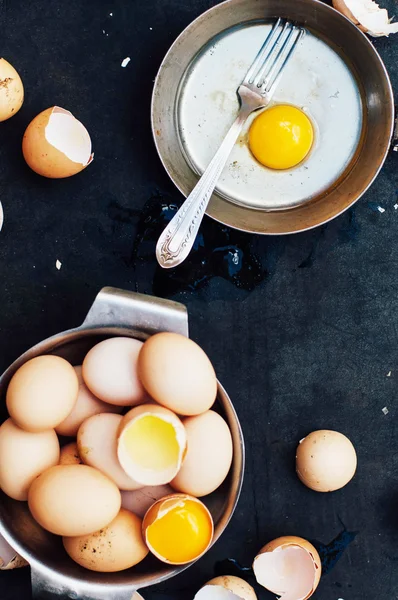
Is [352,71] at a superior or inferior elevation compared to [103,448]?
superior

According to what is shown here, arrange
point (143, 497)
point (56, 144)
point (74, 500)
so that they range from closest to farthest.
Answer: point (74, 500), point (143, 497), point (56, 144)

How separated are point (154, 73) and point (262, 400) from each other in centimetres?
61

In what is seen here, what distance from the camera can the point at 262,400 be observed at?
1.23m

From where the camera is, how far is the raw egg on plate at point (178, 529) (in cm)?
97

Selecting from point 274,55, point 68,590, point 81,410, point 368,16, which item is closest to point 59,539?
point 68,590

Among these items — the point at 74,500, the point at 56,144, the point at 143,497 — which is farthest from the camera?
the point at 56,144

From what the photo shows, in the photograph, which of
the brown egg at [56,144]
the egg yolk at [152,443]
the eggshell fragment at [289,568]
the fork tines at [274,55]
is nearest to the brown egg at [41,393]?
the egg yolk at [152,443]

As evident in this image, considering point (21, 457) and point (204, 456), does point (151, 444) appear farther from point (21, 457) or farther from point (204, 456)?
point (21, 457)

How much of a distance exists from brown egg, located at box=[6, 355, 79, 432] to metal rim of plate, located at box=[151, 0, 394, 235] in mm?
375

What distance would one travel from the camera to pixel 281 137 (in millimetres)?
1175

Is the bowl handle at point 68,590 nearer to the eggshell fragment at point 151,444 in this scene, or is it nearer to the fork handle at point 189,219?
the eggshell fragment at point 151,444

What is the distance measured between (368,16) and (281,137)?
0.28m

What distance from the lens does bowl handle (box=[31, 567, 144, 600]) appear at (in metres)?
0.98

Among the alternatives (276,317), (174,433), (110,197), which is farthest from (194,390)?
(110,197)
